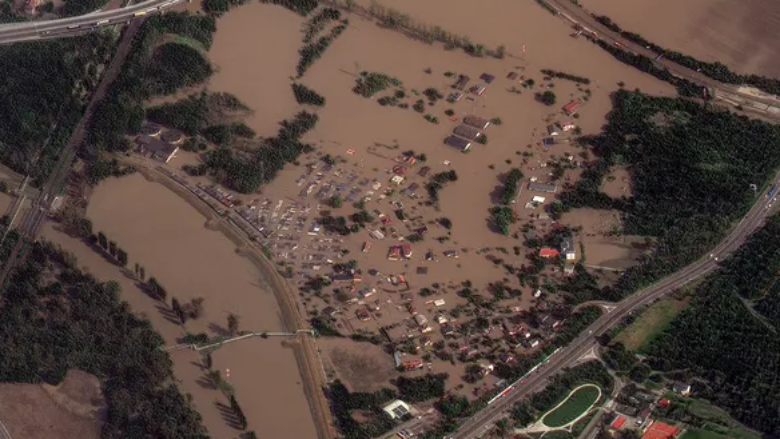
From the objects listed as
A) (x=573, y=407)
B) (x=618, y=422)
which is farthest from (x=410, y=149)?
(x=618, y=422)

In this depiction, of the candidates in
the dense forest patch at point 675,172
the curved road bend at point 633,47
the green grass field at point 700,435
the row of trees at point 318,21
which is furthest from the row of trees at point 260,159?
the green grass field at point 700,435

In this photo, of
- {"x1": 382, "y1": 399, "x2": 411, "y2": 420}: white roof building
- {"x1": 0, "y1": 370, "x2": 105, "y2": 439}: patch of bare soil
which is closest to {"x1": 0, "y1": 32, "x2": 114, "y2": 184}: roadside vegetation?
{"x1": 0, "y1": 370, "x2": 105, "y2": 439}: patch of bare soil

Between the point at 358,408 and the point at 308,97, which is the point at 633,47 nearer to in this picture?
the point at 308,97

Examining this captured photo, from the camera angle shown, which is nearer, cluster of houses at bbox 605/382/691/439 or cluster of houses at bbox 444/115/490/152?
cluster of houses at bbox 605/382/691/439

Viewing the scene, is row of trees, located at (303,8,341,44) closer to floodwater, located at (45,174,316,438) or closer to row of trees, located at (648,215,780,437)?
floodwater, located at (45,174,316,438)

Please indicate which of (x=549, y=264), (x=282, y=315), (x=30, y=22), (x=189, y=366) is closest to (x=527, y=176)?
(x=549, y=264)

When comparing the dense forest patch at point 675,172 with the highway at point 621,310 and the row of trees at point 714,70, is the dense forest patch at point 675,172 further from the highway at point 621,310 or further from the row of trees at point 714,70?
the row of trees at point 714,70

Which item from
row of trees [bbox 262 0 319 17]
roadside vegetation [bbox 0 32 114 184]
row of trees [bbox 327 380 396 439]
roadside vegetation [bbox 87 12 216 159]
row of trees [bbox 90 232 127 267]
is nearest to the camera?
row of trees [bbox 327 380 396 439]
